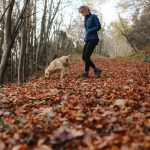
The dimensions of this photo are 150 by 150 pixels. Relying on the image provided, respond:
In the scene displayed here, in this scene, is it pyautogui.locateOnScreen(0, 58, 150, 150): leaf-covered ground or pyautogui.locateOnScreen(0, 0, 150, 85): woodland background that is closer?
pyautogui.locateOnScreen(0, 58, 150, 150): leaf-covered ground

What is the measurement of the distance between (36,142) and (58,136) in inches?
10.8

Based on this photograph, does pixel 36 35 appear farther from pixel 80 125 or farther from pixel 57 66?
pixel 80 125

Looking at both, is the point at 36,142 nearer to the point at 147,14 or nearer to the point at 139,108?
the point at 139,108

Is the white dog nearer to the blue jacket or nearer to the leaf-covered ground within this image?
the blue jacket

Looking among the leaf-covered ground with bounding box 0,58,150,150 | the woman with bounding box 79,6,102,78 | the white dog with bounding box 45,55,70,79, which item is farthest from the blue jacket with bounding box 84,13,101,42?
the leaf-covered ground with bounding box 0,58,150,150

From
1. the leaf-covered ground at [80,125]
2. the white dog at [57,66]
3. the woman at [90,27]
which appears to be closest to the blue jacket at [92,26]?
the woman at [90,27]

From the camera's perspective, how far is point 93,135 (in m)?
3.75

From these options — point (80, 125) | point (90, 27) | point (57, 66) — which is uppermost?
point (90, 27)

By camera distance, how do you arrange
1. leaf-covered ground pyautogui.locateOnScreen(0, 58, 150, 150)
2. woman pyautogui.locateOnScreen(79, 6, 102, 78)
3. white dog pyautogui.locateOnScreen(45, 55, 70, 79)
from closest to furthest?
leaf-covered ground pyautogui.locateOnScreen(0, 58, 150, 150) < woman pyautogui.locateOnScreen(79, 6, 102, 78) < white dog pyautogui.locateOnScreen(45, 55, 70, 79)

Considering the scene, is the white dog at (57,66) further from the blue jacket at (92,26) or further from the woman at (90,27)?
the blue jacket at (92,26)

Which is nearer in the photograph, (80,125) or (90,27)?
(80,125)

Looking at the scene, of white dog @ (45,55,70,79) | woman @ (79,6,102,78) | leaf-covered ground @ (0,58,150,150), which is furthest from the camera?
white dog @ (45,55,70,79)

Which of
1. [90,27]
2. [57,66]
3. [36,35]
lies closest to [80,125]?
[90,27]

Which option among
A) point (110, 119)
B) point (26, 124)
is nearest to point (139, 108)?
point (110, 119)
